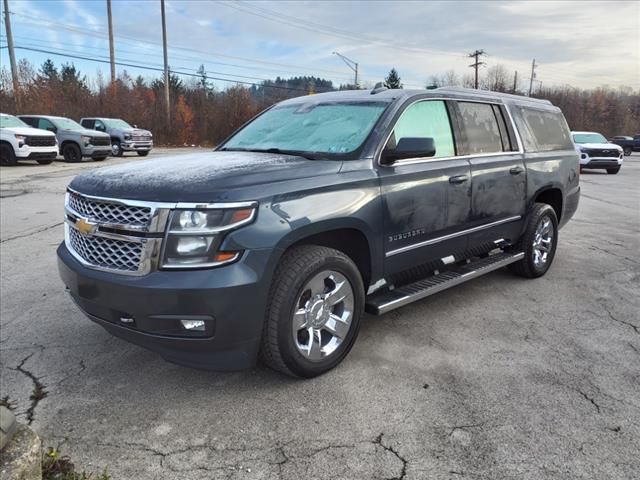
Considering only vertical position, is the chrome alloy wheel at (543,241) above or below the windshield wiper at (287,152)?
below

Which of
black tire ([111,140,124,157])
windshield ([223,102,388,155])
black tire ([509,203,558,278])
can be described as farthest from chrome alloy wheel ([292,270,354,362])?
black tire ([111,140,124,157])

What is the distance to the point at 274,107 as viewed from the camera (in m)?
4.84

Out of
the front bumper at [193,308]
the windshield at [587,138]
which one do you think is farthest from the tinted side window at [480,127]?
the windshield at [587,138]

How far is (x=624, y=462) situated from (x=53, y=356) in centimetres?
356

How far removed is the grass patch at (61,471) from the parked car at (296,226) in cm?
69

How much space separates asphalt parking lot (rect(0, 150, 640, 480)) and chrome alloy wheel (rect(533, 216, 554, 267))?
2.12ft

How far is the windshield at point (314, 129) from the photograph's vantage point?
3.72m

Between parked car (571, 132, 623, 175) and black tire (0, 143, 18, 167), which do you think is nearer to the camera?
black tire (0, 143, 18, 167)

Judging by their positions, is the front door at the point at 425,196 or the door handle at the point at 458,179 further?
the door handle at the point at 458,179

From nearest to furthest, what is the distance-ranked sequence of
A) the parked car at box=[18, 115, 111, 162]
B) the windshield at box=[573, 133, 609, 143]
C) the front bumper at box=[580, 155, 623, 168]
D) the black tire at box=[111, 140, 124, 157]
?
1. the front bumper at box=[580, 155, 623, 168]
2. the parked car at box=[18, 115, 111, 162]
3. the windshield at box=[573, 133, 609, 143]
4. the black tire at box=[111, 140, 124, 157]

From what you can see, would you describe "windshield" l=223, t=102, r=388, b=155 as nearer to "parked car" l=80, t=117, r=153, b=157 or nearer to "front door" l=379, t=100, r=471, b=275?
"front door" l=379, t=100, r=471, b=275

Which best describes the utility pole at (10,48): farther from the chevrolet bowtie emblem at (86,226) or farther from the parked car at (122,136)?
the chevrolet bowtie emblem at (86,226)

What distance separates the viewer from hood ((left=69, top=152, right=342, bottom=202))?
9.07 feet

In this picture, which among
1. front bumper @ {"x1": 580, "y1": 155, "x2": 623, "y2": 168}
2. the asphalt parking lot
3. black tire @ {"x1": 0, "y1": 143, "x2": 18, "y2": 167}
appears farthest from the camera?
front bumper @ {"x1": 580, "y1": 155, "x2": 623, "y2": 168}
